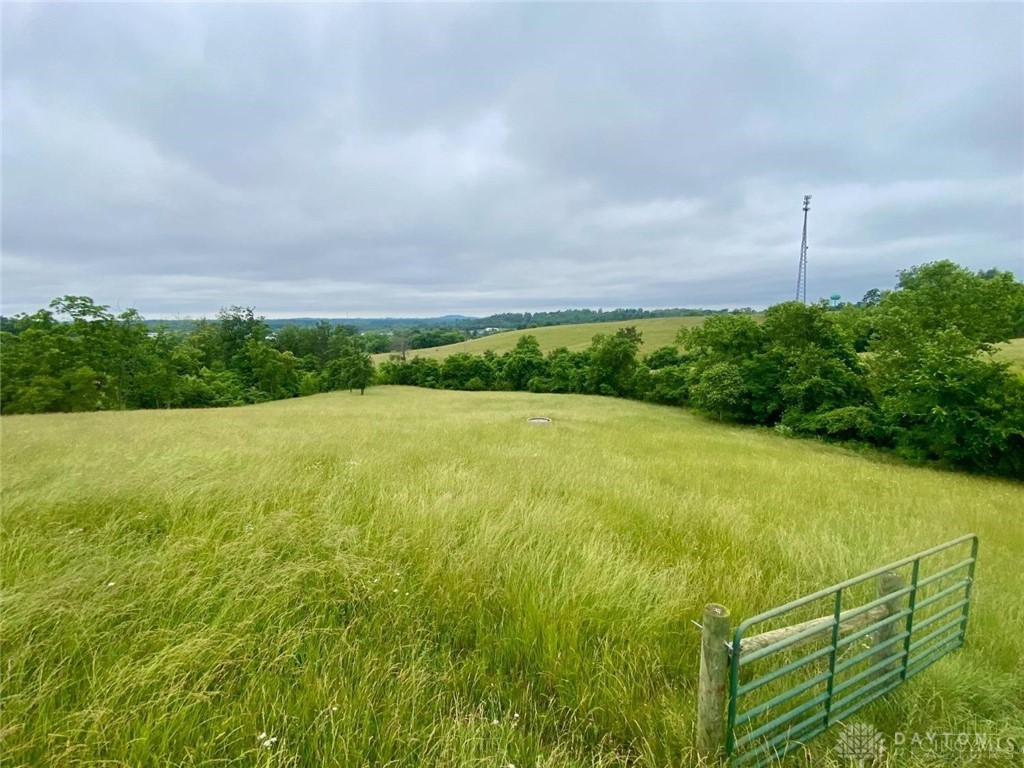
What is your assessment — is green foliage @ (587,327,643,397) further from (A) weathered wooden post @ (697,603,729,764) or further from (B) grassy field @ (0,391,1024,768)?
(A) weathered wooden post @ (697,603,729,764)

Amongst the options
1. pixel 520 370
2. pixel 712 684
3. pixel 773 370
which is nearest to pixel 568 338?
pixel 520 370

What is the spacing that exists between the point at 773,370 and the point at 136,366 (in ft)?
163

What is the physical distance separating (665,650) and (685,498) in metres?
4.09

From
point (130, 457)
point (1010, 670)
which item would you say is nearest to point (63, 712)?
point (130, 457)

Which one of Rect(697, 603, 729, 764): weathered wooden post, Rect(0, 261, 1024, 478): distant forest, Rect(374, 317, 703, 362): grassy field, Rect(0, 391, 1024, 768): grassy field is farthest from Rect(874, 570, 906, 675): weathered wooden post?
Rect(374, 317, 703, 362): grassy field

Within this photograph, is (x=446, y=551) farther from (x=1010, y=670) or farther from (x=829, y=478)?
(x=829, y=478)

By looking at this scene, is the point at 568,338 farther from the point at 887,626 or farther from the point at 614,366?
the point at 887,626

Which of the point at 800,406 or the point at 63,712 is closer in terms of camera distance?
the point at 63,712

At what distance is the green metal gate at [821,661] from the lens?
224 centimetres

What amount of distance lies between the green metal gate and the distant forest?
18.3 m

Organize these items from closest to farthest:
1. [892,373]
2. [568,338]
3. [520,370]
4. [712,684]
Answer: [712,684], [892,373], [520,370], [568,338]

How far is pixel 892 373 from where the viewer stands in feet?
68.4

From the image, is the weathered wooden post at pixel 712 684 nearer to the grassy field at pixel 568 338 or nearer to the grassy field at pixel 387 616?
the grassy field at pixel 387 616

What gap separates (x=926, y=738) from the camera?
2.54m
